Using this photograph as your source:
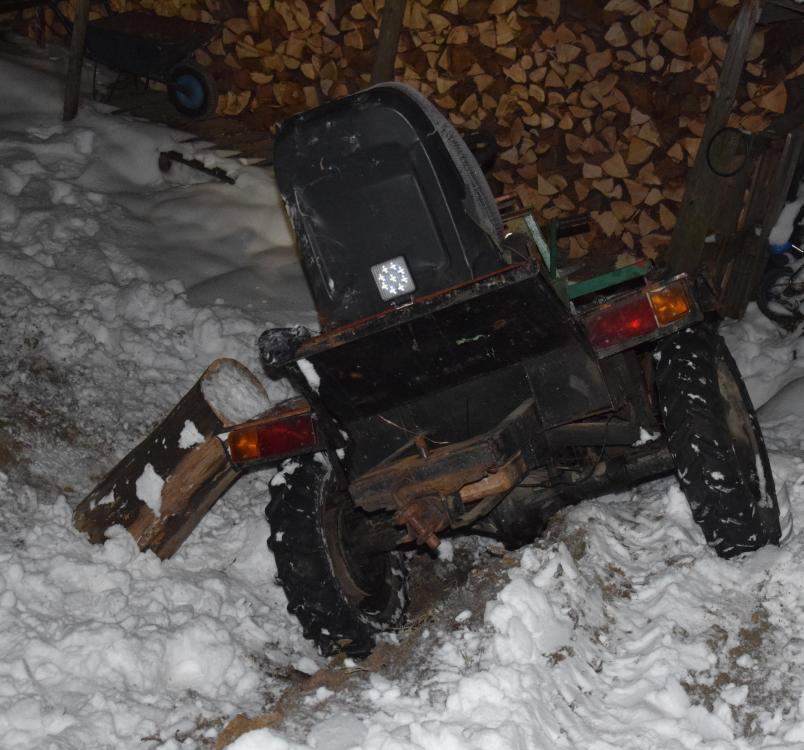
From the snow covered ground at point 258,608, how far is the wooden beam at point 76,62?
2.01m

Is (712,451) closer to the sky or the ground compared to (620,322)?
closer to the ground

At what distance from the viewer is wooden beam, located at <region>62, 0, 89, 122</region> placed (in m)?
7.51

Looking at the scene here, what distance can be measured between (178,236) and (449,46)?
2.42 meters

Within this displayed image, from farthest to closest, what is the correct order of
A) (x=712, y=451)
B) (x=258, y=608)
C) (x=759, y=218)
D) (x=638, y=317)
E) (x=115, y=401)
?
(x=759, y=218) < (x=115, y=401) < (x=258, y=608) < (x=638, y=317) < (x=712, y=451)

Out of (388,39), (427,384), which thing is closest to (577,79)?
(388,39)

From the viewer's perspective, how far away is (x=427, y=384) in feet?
12.3

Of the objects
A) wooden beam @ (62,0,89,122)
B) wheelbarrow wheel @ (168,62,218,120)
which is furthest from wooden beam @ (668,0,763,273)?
wooden beam @ (62,0,89,122)

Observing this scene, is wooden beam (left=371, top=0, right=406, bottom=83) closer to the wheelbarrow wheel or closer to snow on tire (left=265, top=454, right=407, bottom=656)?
the wheelbarrow wheel

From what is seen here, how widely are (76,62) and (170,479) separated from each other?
468cm

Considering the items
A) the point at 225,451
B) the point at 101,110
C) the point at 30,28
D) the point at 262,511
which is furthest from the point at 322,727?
the point at 30,28

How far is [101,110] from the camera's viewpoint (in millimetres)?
7977

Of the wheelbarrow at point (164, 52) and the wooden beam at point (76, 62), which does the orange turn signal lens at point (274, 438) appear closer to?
the wooden beam at point (76, 62)

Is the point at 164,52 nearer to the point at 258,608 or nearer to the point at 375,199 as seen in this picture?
the point at 375,199

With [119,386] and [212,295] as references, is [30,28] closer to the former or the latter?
[212,295]
